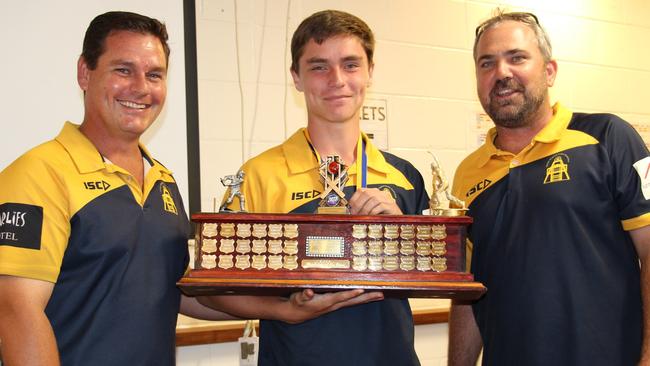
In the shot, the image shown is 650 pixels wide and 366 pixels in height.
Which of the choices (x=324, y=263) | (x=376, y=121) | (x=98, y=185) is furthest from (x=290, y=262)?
(x=376, y=121)

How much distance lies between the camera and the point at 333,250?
184 centimetres

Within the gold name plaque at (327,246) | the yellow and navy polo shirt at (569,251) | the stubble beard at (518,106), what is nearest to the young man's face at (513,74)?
the stubble beard at (518,106)

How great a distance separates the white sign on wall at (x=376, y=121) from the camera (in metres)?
3.56

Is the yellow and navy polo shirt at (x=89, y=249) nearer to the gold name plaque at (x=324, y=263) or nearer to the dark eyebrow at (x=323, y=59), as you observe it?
the gold name plaque at (x=324, y=263)

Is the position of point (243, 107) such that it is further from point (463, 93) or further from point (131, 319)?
point (131, 319)

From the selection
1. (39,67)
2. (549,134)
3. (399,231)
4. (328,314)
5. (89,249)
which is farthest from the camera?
(39,67)

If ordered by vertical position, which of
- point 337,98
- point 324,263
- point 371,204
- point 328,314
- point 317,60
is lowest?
point 328,314

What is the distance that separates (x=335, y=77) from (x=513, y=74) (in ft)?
2.07

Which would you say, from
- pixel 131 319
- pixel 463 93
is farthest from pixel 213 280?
pixel 463 93

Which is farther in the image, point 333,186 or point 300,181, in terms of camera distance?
point 300,181

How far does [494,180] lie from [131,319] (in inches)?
47.8

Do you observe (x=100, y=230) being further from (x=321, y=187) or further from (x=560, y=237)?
(x=560, y=237)

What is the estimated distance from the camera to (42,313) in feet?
5.40

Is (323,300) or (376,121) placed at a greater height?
(376,121)
